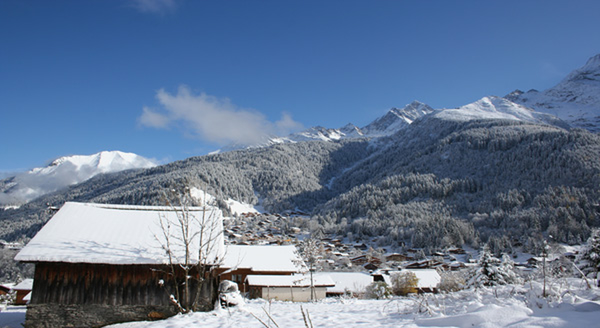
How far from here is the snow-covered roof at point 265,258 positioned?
3285 centimetres

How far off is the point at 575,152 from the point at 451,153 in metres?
43.6

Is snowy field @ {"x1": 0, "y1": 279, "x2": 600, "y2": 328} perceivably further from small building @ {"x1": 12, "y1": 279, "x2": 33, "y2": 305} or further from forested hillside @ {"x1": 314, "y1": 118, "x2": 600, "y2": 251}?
forested hillside @ {"x1": 314, "y1": 118, "x2": 600, "y2": 251}

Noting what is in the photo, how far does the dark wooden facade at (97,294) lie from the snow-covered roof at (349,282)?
22.3 metres

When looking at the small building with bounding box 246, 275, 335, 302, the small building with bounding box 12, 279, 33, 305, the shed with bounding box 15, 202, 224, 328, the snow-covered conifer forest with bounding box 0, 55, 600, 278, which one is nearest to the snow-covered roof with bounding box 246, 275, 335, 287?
the small building with bounding box 246, 275, 335, 302

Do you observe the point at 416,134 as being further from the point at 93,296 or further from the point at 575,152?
the point at 93,296

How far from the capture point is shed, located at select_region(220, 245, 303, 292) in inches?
1280

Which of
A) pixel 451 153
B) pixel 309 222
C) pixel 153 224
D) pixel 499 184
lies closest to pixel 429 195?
pixel 499 184

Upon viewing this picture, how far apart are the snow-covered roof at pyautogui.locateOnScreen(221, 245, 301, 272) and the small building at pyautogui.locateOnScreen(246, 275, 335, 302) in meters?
2.20

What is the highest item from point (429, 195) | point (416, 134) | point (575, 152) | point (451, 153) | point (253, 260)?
point (416, 134)

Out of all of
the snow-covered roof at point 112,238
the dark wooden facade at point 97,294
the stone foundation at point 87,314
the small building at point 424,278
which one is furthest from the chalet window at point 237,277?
the stone foundation at point 87,314

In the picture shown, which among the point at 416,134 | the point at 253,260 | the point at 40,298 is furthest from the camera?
the point at 416,134

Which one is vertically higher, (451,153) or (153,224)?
(451,153)

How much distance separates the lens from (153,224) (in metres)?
15.7

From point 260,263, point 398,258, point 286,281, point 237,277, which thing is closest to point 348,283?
point 260,263
